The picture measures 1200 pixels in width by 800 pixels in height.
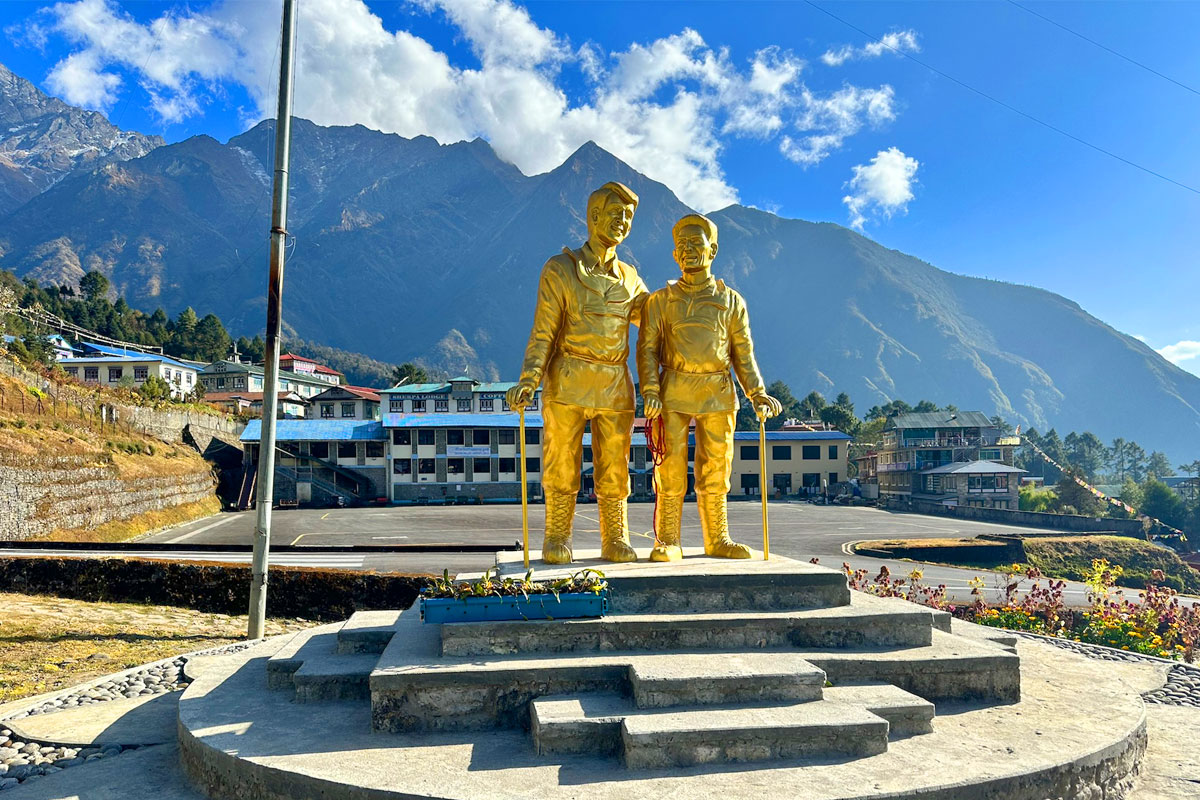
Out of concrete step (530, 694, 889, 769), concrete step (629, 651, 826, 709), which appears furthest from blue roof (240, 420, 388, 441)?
concrete step (530, 694, 889, 769)

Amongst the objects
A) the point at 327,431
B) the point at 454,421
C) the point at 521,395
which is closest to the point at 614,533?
the point at 521,395

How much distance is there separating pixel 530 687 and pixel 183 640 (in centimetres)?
681

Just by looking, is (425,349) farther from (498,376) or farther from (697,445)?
(697,445)

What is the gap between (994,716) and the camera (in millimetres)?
5469

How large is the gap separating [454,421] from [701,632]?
42.2 m

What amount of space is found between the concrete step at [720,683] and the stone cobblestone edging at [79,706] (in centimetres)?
411

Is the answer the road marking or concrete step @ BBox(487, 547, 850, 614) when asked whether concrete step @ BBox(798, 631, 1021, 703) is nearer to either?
concrete step @ BBox(487, 547, 850, 614)

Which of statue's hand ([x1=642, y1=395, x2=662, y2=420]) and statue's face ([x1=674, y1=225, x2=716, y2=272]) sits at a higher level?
statue's face ([x1=674, y1=225, x2=716, y2=272])

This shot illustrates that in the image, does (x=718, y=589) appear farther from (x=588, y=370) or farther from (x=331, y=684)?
(x=331, y=684)

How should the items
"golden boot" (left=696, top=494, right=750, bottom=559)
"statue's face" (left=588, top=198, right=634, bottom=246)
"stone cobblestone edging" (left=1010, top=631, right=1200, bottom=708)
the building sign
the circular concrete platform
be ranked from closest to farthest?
the circular concrete platform → "stone cobblestone edging" (left=1010, top=631, right=1200, bottom=708) → "statue's face" (left=588, top=198, right=634, bottom=246) → "golden boot" (left=696, top=494, right=750, bottom=559) → the building sign

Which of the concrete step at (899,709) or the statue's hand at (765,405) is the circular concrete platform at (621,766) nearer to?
the concrete step at (899,709)

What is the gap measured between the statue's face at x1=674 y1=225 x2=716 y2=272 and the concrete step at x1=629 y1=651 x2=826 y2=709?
418 centimetres

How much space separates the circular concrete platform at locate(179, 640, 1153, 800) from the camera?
420cm

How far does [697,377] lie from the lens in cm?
784
